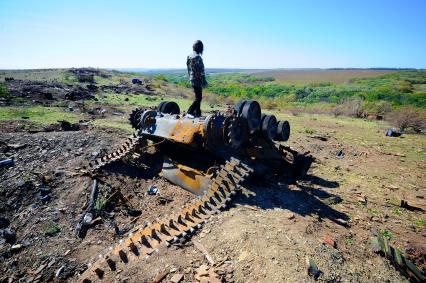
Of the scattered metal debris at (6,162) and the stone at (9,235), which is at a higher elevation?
the scattered metal debris at (6,162)

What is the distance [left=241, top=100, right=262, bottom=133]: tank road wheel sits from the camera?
7.36 m

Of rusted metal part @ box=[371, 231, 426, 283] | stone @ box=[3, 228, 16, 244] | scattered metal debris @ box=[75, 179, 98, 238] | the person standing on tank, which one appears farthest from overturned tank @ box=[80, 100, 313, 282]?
rusted metal part @ box=[371, 231, 426, 283]

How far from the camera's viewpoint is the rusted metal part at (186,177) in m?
6.94

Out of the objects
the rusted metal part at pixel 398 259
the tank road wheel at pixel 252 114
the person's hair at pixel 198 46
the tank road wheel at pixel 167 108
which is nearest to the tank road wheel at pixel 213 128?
the tank road wheel at pixel 252 114

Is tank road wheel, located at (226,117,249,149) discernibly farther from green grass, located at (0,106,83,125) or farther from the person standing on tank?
green grass, located at (0,106,83,125)

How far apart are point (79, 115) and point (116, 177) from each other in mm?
8213

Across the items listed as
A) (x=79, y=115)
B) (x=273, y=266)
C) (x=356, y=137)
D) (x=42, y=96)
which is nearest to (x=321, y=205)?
(x=273, y=266)

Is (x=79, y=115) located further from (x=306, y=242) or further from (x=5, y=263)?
(x=306, y=242)

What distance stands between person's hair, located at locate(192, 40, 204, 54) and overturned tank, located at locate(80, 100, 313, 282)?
5.63 ft

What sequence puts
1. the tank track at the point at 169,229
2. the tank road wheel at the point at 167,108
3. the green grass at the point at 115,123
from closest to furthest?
the tank track at the point at 169,229
the tank road wheel at the point at 167,108
the green grass at the point at 115,123

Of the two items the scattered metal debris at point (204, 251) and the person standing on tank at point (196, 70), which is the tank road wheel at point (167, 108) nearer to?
the person standing on tank at point (196, 70)

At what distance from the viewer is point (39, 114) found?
14.3m

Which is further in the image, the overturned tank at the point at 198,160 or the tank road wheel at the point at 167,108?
the tank road wheel at the point at 167,108

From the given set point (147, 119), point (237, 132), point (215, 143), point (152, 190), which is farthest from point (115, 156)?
point (237, 132)
